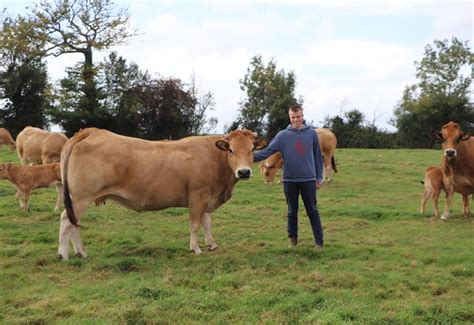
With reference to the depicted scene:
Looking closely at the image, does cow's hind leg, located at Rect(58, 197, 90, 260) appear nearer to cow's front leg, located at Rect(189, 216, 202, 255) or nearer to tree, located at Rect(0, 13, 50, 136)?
cow's front leg, located at Rect(189, 216, 202, 255)

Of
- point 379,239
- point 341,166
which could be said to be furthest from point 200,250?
point 341,166

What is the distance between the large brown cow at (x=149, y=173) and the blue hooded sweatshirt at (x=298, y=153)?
484mm

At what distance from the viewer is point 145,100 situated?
40.2 metres

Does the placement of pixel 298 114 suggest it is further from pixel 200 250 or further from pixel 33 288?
pixel 33 288

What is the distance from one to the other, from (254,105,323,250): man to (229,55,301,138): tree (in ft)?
118

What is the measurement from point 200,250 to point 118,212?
453cm

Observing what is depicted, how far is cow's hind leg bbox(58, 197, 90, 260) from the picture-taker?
26.7 ft

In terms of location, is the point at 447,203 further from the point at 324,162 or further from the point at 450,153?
the point at 324,162

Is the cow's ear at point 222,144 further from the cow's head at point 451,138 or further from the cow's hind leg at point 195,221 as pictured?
the cow's head at point 451,138

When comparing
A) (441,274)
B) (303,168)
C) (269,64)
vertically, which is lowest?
(441,274)

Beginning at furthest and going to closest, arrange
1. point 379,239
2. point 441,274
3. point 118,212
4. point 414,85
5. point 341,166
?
point 414,85, point 341,166, point 118,212, point 379,239, point 441,274

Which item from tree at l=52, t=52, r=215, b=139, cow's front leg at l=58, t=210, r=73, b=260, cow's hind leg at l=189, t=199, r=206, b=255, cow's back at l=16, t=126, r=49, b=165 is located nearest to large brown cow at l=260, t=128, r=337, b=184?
cow's back at l=16, t=126, r=49, b=165

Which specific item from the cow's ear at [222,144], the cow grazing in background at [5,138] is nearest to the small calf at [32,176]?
the cow's ear at [222,144]

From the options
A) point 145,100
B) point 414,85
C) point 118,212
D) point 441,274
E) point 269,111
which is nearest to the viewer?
point 441,274
